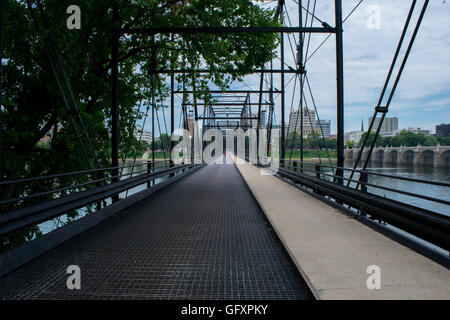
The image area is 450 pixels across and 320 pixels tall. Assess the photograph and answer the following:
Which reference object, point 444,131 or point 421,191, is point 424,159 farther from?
point 421,191

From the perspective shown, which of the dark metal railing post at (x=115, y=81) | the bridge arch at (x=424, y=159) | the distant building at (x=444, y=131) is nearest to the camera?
the dark metal railing post at (x=115, y=81)

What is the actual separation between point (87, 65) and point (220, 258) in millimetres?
7661

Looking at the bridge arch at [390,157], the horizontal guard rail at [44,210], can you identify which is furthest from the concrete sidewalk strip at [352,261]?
the bridge arch at [390,157]

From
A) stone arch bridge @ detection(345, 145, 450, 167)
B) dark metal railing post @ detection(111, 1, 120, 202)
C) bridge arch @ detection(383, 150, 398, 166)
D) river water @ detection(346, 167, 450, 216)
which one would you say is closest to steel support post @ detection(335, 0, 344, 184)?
river water @ detection(346, 167, 450, 216)

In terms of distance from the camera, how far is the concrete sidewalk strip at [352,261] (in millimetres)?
2910

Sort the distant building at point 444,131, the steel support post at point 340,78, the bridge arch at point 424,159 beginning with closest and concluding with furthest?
the steel support post at point 340,78
the distant building at point 444,131
the bridge arch at point 424,159

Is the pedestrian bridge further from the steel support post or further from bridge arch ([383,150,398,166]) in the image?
bridge arch ([383,150,398,166])

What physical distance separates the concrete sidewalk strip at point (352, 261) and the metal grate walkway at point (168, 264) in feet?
0.72

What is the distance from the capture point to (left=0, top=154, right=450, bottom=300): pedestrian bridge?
3049mm

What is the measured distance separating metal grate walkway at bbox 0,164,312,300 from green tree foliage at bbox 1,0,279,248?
3292 mm

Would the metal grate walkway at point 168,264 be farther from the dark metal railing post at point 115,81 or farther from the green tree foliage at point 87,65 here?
the dark metal railing post at point 115,81

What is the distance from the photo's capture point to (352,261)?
12.2 feet
